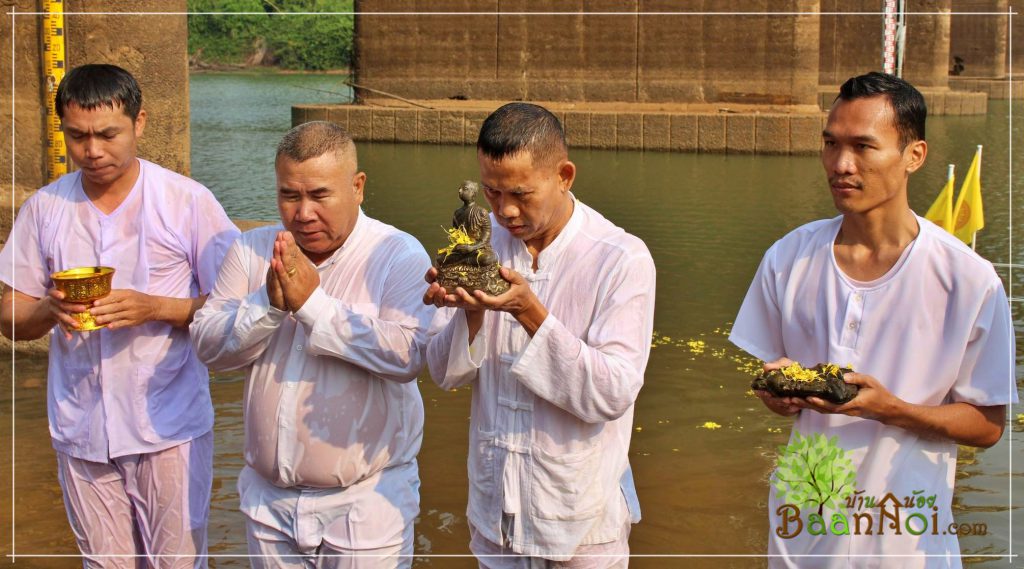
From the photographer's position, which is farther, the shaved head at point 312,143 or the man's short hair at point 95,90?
the man's short hair at point 95,90

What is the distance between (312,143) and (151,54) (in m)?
5.05

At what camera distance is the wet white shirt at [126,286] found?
12.9ft

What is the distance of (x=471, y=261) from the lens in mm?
3049

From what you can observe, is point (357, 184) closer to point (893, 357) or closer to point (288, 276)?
point (288, 276)

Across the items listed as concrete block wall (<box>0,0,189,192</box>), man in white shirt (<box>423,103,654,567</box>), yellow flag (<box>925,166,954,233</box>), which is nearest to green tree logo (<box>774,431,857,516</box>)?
man in white shirt (<box>423,103,654,567</box>)

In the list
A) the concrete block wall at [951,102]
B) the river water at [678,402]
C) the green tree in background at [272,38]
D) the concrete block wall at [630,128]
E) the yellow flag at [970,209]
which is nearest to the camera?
the river water at [678,402]

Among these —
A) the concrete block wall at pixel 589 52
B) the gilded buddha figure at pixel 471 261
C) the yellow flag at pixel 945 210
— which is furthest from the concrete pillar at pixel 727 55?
the gilded buddha figure at pixel 471 261

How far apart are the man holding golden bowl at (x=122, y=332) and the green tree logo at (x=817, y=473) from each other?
197 cm

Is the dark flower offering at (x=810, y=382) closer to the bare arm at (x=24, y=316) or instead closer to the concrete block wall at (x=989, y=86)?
the bare arm at (x=24, y=316)

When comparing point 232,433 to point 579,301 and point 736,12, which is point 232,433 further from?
point 736,12

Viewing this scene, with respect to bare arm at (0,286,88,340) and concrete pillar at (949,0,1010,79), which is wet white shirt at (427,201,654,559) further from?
concrete pillar at (949,0,1010,79)

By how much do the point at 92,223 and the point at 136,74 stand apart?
445cm

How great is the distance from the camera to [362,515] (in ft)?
11.7

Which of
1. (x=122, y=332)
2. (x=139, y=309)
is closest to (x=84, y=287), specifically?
(x=139, y=309)
